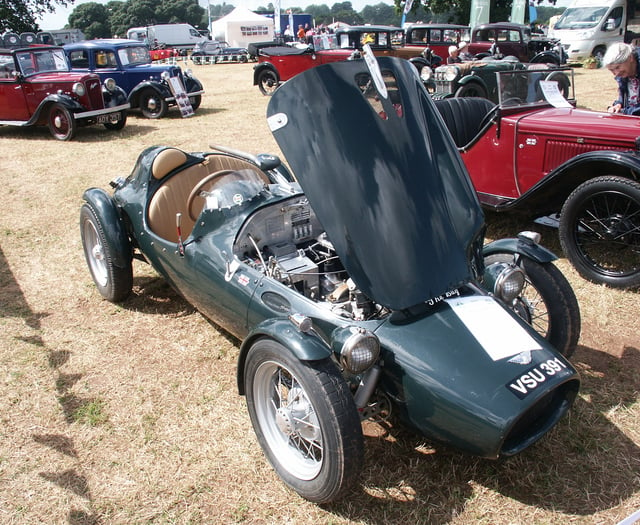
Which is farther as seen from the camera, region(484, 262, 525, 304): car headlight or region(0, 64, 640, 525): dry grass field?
region(484, 262, 525, 304): car headlight

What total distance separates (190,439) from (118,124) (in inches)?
381

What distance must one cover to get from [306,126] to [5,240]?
4593 mm

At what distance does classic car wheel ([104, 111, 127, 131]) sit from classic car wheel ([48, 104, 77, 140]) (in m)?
0.86

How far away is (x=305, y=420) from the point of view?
2.35 metres

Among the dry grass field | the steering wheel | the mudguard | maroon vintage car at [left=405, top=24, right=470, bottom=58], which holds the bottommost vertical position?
the dry grass field

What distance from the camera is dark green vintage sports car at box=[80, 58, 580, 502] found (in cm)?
211

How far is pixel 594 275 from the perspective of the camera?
4246mm

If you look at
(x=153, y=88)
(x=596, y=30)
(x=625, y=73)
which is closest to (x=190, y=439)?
(x=625, y=73)

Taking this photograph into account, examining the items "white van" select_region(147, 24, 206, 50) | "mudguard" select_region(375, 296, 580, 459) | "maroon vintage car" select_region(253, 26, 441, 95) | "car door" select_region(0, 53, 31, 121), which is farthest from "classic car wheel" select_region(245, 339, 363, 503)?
"white van" select_region(147, 24, 206, 50)

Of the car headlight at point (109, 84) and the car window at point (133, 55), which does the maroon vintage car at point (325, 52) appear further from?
the car headlight at point (109, 84)

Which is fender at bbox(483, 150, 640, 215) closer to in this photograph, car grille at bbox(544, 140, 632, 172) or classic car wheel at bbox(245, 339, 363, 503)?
car grille at bbox(544, 140, 632, 172)

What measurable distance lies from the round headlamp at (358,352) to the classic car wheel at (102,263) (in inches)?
95.7

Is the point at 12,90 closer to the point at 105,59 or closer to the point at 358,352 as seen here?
the point at 105,59

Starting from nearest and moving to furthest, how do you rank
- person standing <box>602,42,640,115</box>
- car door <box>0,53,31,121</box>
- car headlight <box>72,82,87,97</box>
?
person standing <box>602,42,640,115</box>
car headlight <box>72,82,87,97</box>
car door <box>0,53,31,121</box>
